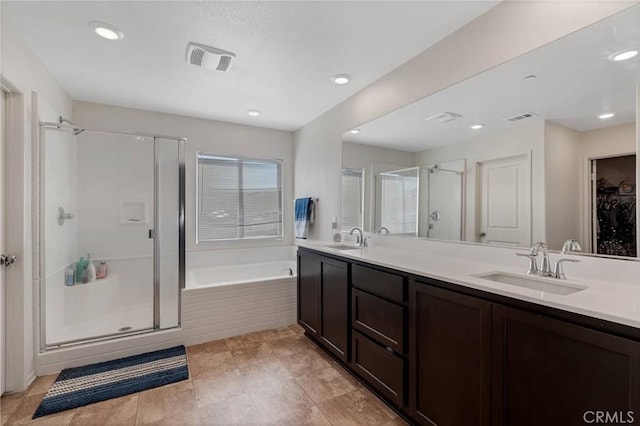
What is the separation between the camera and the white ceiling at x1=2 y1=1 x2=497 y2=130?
5.52ft

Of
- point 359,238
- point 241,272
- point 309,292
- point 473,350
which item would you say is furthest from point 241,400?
point 241,272

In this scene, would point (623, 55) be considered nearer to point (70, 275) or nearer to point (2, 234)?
point (2, 234)

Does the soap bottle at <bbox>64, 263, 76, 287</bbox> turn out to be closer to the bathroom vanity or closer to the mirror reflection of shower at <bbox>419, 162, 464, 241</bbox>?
the bathroom vanity

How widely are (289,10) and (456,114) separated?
1.29 meters

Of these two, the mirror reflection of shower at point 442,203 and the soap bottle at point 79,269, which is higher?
the mirror reflection of shower at point 442,203

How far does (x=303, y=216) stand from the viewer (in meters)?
3.70

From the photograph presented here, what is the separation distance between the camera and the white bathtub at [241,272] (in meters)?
3.58

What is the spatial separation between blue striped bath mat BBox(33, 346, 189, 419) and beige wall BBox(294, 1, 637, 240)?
198 cm

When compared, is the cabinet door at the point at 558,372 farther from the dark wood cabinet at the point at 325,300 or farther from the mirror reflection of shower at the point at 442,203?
the dark wood cabinet at the point at 325,300

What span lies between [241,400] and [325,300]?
90 cm

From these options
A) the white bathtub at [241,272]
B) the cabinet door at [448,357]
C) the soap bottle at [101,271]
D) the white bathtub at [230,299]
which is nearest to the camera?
the cabinet door at [448,357]

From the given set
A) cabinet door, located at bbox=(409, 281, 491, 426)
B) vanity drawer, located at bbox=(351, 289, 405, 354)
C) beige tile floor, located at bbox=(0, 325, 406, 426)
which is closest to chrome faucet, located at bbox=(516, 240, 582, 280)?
cabinet door, located at bbox=(409, 281, 491, 426)

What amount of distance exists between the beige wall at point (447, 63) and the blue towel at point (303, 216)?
0.50 ft

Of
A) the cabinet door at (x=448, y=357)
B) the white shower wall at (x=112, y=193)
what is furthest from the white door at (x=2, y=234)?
the cabinet door at (x=448, y=357)
